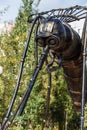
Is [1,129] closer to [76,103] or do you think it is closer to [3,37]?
[76,103]

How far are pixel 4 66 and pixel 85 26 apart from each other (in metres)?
11.7

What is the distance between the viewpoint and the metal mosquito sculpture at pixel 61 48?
3.98 metres

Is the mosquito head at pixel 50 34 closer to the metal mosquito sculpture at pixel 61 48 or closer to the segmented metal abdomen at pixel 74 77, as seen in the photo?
the metal mosquito sculpture at pixel 61 48

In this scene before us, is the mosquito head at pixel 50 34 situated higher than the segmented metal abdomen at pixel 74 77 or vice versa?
the mosquito head at pixel 50 34

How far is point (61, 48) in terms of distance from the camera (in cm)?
436

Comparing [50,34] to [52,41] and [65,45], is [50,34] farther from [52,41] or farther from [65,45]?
[65,45]

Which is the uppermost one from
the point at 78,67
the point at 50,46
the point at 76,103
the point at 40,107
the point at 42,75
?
the point at 50,46

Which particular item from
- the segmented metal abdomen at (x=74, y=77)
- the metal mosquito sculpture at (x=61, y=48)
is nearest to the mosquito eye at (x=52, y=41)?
the metal mosquito sculpture at (x=61, y=48)

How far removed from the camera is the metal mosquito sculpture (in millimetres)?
3982

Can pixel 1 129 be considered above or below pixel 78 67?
below

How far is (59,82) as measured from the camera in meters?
15.5

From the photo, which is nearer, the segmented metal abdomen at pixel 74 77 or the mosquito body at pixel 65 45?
the mosquito body at pixel 65 45

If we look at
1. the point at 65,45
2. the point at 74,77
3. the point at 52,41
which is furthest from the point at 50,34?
the point at 74,77

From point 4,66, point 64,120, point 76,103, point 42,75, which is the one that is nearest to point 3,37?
point 4,66
